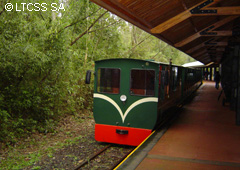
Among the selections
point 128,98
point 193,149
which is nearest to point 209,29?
point 128,98

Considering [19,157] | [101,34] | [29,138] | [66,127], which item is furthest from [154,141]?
[101,34]

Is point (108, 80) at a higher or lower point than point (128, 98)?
higher

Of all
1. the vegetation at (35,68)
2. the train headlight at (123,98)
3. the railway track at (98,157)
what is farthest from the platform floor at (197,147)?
the vegetation at (35,68)

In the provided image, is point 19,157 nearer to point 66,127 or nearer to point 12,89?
point 12,89

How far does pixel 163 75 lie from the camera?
8.05 metres

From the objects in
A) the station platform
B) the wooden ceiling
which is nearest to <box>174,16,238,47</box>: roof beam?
the wooden ceiling

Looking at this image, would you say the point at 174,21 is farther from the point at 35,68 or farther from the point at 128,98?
the point at 35,68

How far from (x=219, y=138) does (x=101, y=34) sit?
11.2 m

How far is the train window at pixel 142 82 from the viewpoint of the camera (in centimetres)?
782

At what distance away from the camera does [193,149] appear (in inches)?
256

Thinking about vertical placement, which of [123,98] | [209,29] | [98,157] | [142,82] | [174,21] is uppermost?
[209,29]

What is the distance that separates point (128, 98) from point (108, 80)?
0.85 m

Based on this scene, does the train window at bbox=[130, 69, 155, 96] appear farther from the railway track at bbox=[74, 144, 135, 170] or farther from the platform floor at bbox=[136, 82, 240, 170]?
the railway track at bbox=[74, 144, 135, 170]

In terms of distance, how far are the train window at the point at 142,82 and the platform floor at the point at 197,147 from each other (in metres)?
1.41
